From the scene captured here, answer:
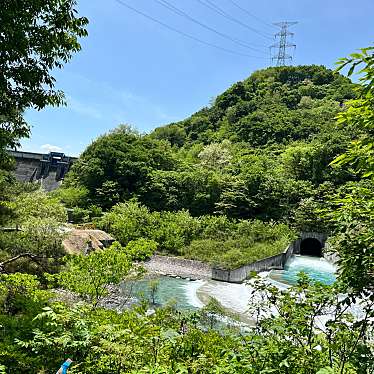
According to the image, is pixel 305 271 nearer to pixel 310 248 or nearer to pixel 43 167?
pixel 310 248

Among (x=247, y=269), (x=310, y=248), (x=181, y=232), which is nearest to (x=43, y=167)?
(x=181, y=232)

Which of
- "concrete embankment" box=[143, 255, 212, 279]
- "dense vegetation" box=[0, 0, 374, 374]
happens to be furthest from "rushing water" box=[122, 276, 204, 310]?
"dense vegetation" box=[0, 0, 374, 374]

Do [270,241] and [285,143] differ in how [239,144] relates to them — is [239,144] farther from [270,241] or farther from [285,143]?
[270,241]

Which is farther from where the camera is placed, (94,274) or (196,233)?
(196,233)

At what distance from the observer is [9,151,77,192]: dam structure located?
1761 inches

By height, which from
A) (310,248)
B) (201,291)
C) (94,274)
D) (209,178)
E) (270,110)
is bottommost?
(201,291)

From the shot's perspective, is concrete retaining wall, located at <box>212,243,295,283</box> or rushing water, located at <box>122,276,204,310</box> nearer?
rushing water, located at <box>122,276,204,310</box>

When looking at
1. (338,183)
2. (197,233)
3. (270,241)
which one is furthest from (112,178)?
(338,183)

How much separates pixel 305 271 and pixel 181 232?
8056 millimetres

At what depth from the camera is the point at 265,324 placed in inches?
118

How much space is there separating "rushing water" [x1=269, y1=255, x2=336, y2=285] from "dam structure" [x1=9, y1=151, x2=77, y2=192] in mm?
33053

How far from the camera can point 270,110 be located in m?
57.1

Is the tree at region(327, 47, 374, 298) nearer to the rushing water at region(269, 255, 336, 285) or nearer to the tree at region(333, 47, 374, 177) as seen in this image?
the tree at region(333, 47, 374, 177)

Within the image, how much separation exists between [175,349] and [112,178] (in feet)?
91.8
